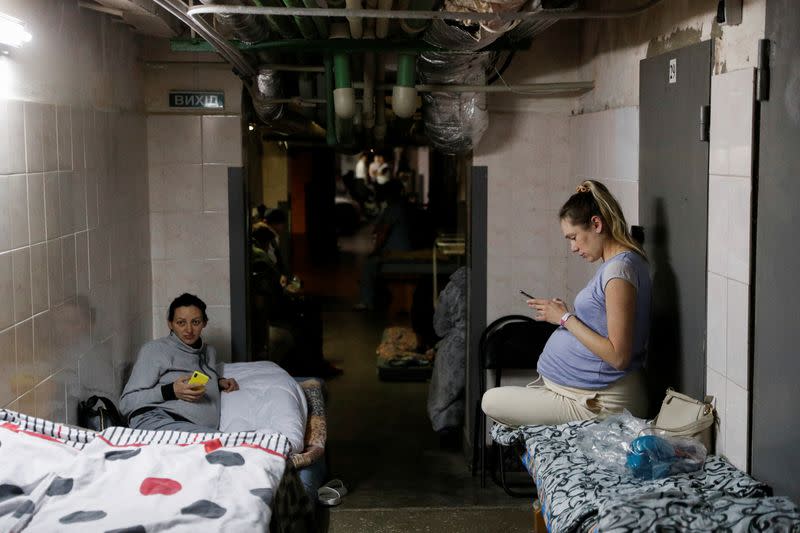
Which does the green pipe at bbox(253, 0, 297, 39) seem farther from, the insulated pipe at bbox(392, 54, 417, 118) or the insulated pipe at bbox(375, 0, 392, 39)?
the insulated pipe at bbox(392, 54, 417, 118)

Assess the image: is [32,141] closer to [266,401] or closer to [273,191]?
[266,401]

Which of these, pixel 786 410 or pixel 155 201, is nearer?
pixel 786 410

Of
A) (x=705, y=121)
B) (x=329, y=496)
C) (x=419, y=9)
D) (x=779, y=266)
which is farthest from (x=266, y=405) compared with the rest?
(x=779, y=266)

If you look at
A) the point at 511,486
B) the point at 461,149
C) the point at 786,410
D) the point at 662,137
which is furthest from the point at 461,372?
the point at 786,410

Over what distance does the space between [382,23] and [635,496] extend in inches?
97.6

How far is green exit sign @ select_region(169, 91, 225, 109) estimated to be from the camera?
538cm

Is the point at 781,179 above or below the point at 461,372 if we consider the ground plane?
above

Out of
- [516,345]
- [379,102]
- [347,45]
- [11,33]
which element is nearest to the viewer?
[11,33]

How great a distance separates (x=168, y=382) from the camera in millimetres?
4602

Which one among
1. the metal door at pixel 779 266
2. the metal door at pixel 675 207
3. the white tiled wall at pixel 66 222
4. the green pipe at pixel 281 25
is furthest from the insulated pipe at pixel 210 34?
the metal door at pixel 779 266

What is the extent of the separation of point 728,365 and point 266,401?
2277 millimetres

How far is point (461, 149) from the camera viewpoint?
5375 millimetres

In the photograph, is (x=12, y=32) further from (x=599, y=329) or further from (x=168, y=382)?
(x=599, y=329)

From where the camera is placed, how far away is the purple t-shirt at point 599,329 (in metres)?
3.58
